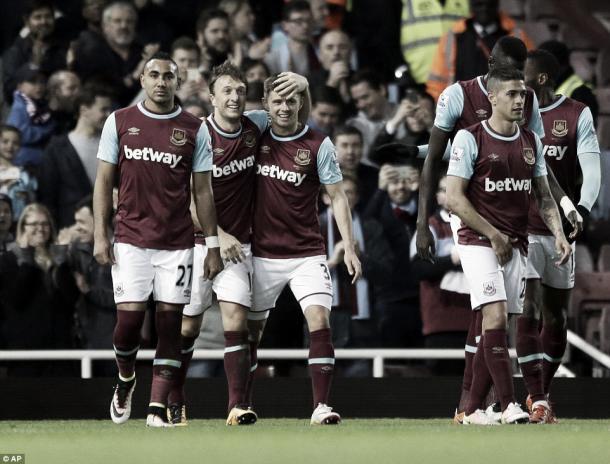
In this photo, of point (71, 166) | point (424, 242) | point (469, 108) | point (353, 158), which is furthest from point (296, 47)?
point (424, 242)

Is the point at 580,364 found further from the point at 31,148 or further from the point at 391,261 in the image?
the point at 31,148

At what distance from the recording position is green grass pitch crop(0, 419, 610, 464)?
6.16 meters

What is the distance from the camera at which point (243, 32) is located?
14164mm

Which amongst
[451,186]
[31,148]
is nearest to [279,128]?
[451,186]

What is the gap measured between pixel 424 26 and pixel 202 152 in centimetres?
586

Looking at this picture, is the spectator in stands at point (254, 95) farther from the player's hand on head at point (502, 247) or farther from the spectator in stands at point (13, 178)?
the player's hand on head at point (502, 247)

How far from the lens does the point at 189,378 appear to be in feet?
38.8

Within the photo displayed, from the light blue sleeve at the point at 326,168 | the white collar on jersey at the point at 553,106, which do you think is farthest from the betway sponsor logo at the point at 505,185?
the white collar on jersey at the point at 553,106

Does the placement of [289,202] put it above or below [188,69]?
below

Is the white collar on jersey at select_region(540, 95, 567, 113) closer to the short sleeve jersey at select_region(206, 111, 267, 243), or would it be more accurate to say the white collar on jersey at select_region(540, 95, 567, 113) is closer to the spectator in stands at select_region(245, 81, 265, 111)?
the short sleeve jersey at select_region(206, 111, 267, 243)

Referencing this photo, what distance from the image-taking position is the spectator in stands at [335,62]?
545 inches

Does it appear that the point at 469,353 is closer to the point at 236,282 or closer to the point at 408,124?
the point at 236,282

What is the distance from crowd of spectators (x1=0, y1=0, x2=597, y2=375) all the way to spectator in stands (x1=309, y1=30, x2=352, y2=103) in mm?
13

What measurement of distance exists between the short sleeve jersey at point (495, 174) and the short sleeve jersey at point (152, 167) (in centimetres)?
156
